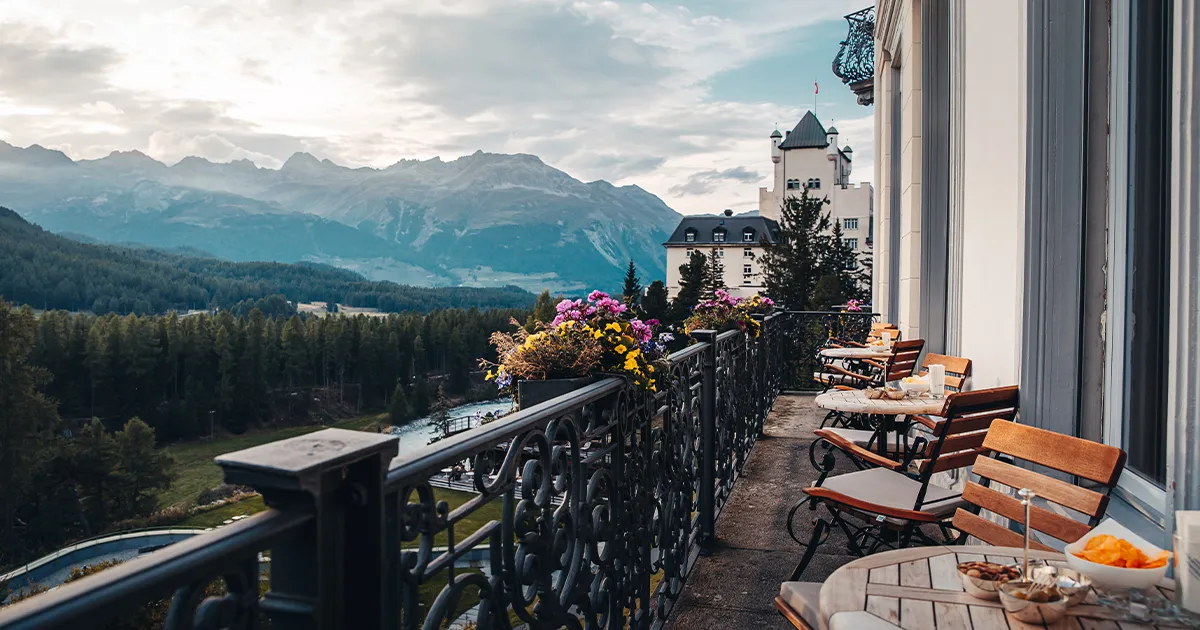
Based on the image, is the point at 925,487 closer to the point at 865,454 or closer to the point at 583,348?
the point at 865,454

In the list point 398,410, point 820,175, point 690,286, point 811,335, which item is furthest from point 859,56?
point 398,410

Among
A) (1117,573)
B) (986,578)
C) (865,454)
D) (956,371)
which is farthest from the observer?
(956,371)

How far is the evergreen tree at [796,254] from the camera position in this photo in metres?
45.9

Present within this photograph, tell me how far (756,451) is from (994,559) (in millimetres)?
4878

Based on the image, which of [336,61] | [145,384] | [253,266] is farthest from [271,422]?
[253,266]

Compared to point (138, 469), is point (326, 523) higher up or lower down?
higher up

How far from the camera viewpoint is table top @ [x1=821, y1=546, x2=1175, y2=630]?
153cm

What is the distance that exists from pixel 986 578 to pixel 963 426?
182 centimetres

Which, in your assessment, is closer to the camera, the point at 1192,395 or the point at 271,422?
the point at 1192,395

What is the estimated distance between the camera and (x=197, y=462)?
9112cm

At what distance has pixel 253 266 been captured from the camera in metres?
196

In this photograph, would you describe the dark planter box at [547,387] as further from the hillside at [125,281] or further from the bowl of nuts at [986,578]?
the hillside at [125,281]

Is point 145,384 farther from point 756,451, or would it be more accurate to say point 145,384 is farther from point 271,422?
point 756,451

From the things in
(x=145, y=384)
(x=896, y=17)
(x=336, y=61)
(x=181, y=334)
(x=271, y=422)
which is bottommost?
(x=271, y=422)
